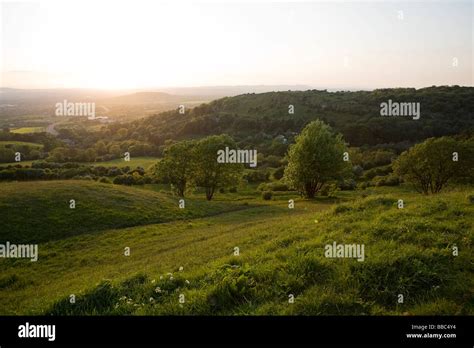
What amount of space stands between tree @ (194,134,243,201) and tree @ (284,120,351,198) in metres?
11.3

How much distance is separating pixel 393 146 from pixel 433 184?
58.8 m

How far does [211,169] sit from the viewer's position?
57.1 metres

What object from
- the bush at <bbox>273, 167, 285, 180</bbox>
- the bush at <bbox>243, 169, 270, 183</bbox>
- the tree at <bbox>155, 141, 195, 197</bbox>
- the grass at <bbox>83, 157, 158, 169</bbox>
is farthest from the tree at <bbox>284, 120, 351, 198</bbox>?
the grass at <bbox>83, 157, 158, 169</bbox>

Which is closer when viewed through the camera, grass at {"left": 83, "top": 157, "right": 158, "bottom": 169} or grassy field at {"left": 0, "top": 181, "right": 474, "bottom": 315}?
grassy field at {"left": 0, "top": 181, "right": 474, "bottom": 315}

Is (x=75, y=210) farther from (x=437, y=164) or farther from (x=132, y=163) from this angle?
(x=132, y=163)

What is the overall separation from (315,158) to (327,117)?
10685 cm

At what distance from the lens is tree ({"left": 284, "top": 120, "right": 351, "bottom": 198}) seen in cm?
4853

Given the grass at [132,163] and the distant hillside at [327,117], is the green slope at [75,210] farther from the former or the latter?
the distant hillside at [327,117]

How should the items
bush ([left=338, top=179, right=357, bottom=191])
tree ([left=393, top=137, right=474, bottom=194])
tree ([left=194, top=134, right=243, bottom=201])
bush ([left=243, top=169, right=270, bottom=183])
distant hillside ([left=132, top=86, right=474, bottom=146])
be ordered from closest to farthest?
1. tree ([left=393, top=137, right=474, bottom=194])
2. tree ([left=194, top=134, right=243, bottom=201])
3. bush ([left=338, top=179, right=357, bottom=191])
4. bush ([left=243, top=169, right=270, bottom=183])
5. distant hillside ([left=132, top=86, right=474, bottom=146])

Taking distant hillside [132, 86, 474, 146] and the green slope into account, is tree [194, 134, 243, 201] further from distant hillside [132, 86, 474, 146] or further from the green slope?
distant hillside [132, 86, 474, 146]
